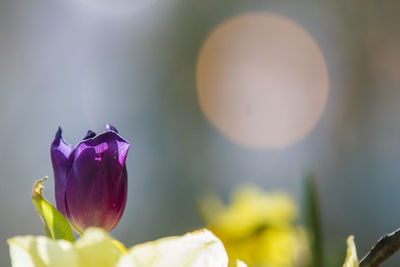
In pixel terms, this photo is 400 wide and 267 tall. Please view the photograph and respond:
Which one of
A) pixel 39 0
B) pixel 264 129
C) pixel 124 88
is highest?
pixel 39 0

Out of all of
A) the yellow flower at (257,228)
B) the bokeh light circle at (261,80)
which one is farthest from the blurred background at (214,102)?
the yellow flower at (257,228)

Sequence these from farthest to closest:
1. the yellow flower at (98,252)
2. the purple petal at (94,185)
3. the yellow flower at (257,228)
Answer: the yellow flower at (257,228)
the purple petal at (94,185)
the yellow flower at (98,252)

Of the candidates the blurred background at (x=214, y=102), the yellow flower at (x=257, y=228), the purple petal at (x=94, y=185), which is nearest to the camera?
the purple petal at (x=94, y=185)

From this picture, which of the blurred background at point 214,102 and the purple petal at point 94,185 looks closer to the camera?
the purple petal at point 94,185

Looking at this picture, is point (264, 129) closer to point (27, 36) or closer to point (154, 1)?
point (154, 1)

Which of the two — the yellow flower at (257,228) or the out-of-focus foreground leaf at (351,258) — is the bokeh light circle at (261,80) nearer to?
the yellow flower at (257,228)

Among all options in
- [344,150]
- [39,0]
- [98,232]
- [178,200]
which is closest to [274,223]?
[98,232]
